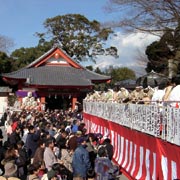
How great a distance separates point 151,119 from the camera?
28.6ft

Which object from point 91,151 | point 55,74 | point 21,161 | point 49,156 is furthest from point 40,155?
point 55,74

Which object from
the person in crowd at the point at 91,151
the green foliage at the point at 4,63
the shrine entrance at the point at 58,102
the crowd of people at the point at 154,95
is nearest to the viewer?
the crowd of people at the point at 154,95

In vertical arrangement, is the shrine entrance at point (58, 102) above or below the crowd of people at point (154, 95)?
below

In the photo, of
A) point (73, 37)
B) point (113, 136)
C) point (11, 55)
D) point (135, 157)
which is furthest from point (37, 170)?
point (11, 55)

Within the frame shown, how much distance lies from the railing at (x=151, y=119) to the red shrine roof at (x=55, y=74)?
2290 centimetres

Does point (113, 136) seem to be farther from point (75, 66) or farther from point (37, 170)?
point (75, 66)


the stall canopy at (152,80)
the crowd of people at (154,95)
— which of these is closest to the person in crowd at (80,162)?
the crowd of people at (154,95)

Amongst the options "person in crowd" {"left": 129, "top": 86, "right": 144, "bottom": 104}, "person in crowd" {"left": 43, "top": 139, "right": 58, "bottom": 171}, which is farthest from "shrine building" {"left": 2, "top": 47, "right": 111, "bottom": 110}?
"person in crowd" {"left": 43, "top": 139, "right": 58, "bottom": 171}

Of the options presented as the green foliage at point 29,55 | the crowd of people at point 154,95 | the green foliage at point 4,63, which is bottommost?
the crowd of people at point 154,95

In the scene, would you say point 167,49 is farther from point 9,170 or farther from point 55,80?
point 55,80

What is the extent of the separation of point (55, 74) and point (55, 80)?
1983mm

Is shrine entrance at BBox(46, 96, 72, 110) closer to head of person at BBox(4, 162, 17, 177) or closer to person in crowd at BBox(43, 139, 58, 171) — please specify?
person in crowd at BBox(43, 139, 58, 171)

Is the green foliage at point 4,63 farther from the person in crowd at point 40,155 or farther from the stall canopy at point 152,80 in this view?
the person in crowd at point 40,155

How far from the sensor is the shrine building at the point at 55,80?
36625mm
